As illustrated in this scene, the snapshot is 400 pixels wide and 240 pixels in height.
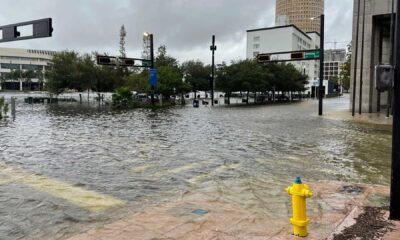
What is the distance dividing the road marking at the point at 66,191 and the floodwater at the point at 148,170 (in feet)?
0.06

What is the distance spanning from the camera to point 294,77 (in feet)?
235

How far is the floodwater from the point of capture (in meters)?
6.83

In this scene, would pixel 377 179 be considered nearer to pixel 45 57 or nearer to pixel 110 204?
pixel 110 204

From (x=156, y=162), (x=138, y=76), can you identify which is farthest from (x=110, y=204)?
(x=138, y=76)

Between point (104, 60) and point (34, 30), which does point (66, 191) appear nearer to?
point (34, 30)

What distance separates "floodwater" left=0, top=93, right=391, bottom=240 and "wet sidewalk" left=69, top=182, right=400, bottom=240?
312 millimetres

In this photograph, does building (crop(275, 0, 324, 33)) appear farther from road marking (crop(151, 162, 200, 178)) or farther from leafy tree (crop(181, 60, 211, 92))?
road marking (crop(151, 162, 200, 178))

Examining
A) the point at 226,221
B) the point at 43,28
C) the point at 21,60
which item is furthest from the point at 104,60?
the point at 21,60

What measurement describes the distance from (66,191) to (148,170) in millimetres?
2417

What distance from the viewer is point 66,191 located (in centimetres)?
803

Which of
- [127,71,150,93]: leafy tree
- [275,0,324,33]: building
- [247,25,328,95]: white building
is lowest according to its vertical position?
[127,71,150,93]: leafy tree

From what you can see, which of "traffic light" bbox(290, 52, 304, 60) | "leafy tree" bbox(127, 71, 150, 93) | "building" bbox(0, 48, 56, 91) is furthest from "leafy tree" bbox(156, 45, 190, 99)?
"building" bbox(0, 48, 56, 91)

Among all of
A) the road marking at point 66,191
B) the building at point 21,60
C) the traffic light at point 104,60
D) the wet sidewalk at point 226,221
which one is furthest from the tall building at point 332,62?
the wet sidewalk at point 226,221

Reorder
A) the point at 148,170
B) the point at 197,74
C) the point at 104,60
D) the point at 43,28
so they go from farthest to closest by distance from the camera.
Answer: the point at 197,74 < the point at 104,60 < the point at 43,28 < the point at 148,170
